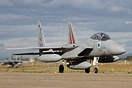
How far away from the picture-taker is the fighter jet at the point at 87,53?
3120cm

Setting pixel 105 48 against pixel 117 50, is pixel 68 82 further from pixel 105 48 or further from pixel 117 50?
pixel 105 48

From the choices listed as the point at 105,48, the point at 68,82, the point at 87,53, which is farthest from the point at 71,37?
the point at 68,82

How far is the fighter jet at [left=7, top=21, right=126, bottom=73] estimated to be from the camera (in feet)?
102

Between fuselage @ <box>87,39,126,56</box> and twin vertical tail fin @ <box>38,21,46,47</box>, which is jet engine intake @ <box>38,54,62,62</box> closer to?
fuselage @ <box>87,39,126,56</box>

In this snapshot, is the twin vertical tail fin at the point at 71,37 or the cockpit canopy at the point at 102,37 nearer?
the cockpit canopy at the point at 102,37

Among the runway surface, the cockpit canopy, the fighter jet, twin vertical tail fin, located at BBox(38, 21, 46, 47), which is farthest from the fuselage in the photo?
the runway surface

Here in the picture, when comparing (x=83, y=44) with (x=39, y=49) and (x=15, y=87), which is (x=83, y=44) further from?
(x=15, y=87)

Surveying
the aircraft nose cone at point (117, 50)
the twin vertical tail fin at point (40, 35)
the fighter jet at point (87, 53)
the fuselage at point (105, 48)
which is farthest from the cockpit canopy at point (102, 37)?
the twin vertical tail fin at point (40, 35)

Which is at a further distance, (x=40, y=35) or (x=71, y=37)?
(x=40, y=35)

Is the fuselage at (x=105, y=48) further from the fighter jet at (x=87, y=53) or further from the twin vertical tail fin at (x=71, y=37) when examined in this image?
the twin vertical tail fin at (x=71, y=37)

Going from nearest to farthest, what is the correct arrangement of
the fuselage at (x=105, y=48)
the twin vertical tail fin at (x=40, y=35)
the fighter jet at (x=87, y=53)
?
the fuselage at (x=105, y=48) < the fighter jet at (x=87, y=53) < the twin vertical tail fin at (x=40, y=35)

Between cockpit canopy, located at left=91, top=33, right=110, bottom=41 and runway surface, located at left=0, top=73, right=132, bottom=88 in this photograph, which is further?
cockpit canopy, located at left=91, top=33, right=110, bottom=41

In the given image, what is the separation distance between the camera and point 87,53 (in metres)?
33.2

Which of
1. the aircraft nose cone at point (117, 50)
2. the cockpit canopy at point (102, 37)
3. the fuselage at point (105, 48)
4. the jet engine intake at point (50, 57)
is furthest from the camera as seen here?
the jet engine intake at point (50, 57)
